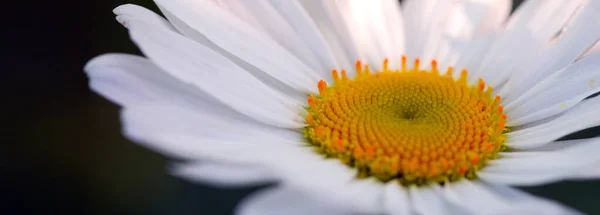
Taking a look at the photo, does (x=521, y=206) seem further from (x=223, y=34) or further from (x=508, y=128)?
(x=223, y=34)

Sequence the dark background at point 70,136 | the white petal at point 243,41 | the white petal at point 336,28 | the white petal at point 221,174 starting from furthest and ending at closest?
1. the dark background at point 70,136
2. the white petal at point 336,28
3. the white petal at point 243,41
4. the white petal at point 221,174

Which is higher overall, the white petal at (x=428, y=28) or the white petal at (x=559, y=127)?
the white petal at (x=428, y=28)

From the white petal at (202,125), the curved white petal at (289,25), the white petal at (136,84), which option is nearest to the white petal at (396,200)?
the white petal at (202,125)

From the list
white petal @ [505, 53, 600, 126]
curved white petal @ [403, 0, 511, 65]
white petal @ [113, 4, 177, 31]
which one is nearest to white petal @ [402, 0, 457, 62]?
curved white petal @ [403, 0, 511, 65]

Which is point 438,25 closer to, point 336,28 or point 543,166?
point 336,28

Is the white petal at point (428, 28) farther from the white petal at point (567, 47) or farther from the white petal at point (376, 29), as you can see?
the white petal at point (567, 47)

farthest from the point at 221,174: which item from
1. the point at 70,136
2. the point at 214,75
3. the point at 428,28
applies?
the point at 70,136
